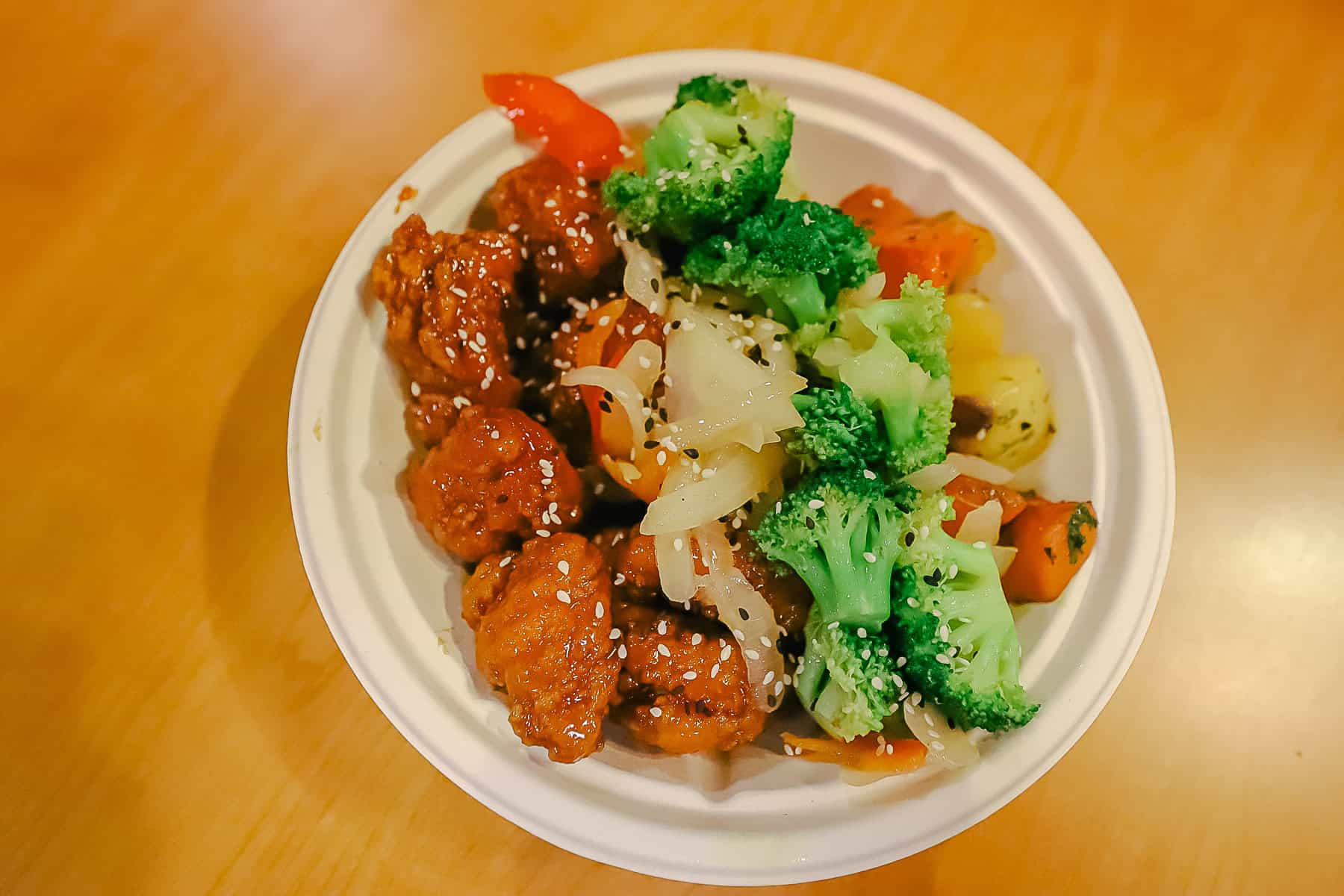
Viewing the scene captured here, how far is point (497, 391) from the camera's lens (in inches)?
61.4

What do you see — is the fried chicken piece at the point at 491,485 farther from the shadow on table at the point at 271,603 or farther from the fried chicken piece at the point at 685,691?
the shadow on table at the point at 271,603

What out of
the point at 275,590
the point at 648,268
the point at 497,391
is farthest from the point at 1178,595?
the point at 275,590

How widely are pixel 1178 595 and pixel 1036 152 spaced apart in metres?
1.19

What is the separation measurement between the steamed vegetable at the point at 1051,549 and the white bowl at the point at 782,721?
45mm

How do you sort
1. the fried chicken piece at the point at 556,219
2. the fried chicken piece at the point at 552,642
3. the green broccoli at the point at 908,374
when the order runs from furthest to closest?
the fried chicken piece at the point at 556,219 < the green broccoli at the point at 908,374 < the fried chicken piece at the point at 552,642

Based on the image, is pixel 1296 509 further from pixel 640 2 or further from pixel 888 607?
pixel 640 2

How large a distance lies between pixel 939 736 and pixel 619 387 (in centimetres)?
82

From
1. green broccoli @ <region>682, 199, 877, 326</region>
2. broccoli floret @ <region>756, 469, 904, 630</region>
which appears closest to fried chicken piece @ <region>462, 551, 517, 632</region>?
broccoli floret @ <region>756, 469, 904, 630</region>

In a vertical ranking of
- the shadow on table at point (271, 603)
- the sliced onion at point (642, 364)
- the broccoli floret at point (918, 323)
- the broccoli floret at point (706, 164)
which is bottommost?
the shadow on table at point (271, 603)

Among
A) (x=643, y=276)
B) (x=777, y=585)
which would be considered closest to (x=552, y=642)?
(x=777, y=585)

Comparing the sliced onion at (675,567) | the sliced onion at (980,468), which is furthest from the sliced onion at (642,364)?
the sliced onion at (980,468)

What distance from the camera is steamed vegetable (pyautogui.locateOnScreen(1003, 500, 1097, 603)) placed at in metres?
1.49

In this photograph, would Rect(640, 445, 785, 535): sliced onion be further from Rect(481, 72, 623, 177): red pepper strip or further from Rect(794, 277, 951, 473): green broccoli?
Rect(481, 72, 623, 177): red pepper strip

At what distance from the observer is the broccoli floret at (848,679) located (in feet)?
4.22
